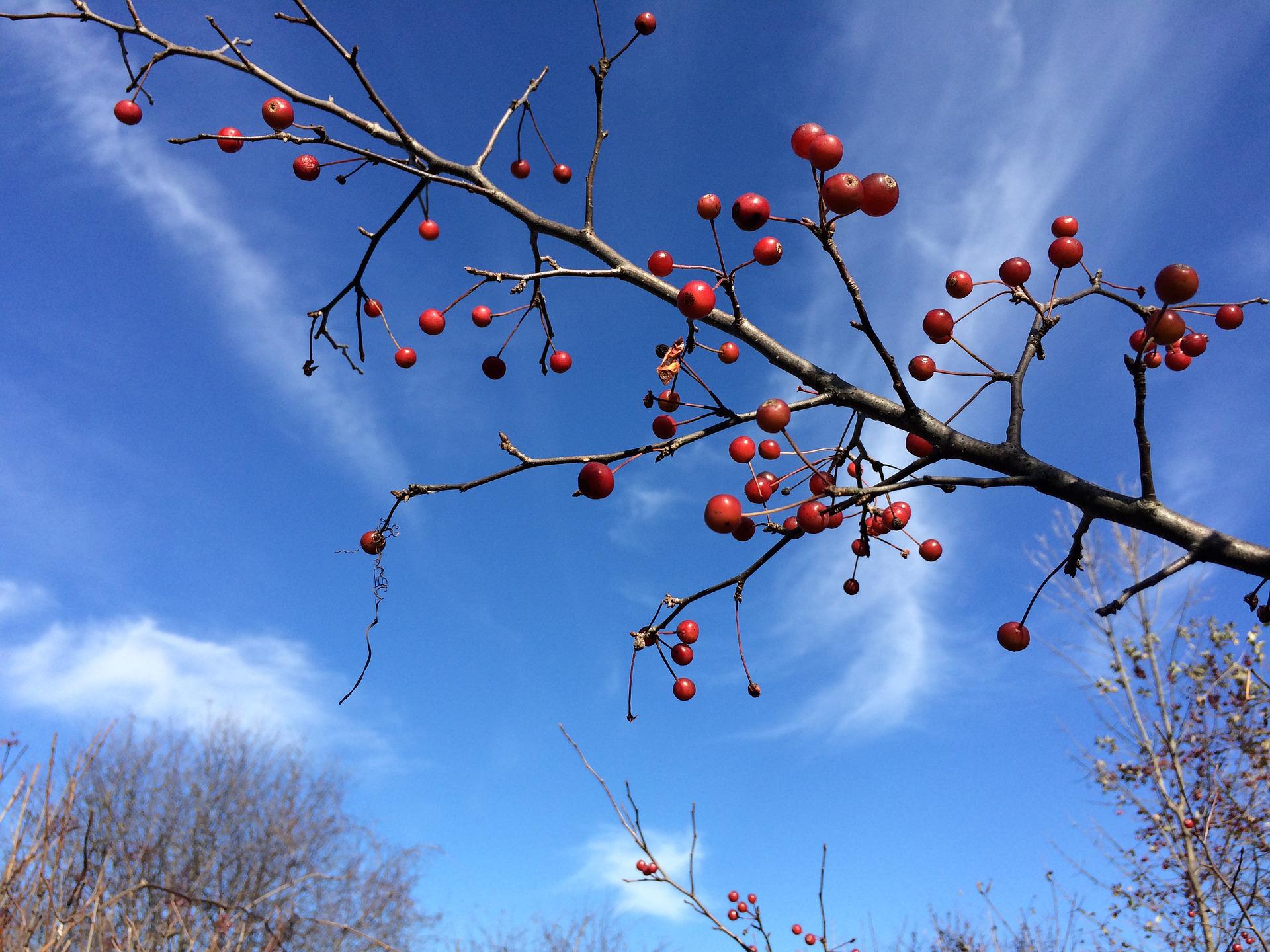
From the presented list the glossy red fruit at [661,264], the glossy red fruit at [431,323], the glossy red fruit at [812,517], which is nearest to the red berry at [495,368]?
the glossy red fruit at [431,323]

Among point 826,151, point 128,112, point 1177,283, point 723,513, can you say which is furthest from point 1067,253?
point 128,112

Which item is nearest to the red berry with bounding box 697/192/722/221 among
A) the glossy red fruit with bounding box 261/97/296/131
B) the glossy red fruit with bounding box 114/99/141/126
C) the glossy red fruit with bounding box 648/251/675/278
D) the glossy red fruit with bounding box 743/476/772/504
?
the glossy red fruit with bounding box 648/251/675/278

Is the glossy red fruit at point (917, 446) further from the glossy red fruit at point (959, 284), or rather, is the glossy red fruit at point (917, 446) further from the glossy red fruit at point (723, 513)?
the glossy red fruit at point (723, 513)

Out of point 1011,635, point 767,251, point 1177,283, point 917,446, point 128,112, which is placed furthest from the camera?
point 128,112

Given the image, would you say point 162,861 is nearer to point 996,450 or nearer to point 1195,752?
point 1195,752

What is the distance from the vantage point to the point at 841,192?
137 cm

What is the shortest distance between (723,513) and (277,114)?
5.43ft

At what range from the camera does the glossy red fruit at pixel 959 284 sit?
203 centimetres

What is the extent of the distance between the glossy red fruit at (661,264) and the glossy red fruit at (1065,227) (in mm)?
1097

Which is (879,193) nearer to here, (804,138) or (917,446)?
(804,138)

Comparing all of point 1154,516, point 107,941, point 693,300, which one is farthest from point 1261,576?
point 107,941

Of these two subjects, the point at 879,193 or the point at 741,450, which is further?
the point at 741,450

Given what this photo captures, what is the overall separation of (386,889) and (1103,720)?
1739cm

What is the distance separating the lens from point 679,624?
2.07 m
